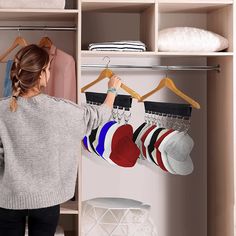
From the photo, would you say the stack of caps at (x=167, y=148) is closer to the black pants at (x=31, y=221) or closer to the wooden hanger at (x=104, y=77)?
the wooden hanger at (x=104, y=77)

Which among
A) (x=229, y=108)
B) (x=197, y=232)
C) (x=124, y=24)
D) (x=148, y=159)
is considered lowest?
(x=197, y=232)

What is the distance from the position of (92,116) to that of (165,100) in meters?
0.87

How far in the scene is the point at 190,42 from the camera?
3.18 m

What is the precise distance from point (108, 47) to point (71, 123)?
0.55m

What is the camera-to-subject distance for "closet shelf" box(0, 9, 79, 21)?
304 cm

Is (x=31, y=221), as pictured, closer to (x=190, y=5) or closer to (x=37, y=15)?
(x=37, y=15)

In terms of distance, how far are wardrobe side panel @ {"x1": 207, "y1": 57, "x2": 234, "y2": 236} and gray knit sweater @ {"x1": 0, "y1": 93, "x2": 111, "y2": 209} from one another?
0.95 m

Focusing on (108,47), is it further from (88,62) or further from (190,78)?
(190,78)

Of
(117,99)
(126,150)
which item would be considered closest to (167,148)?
(126,150)

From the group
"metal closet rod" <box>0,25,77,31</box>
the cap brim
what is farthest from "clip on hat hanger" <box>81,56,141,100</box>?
the cap brim

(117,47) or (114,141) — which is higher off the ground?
(117,47)

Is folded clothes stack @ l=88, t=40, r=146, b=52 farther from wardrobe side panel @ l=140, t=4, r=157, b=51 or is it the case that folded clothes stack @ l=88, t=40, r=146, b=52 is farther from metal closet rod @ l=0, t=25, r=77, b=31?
metal closet rod @ l=0, t=25, r=77, b=31

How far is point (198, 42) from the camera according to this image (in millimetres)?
3178

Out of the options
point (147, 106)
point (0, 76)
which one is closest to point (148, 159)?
point (147, 106)
